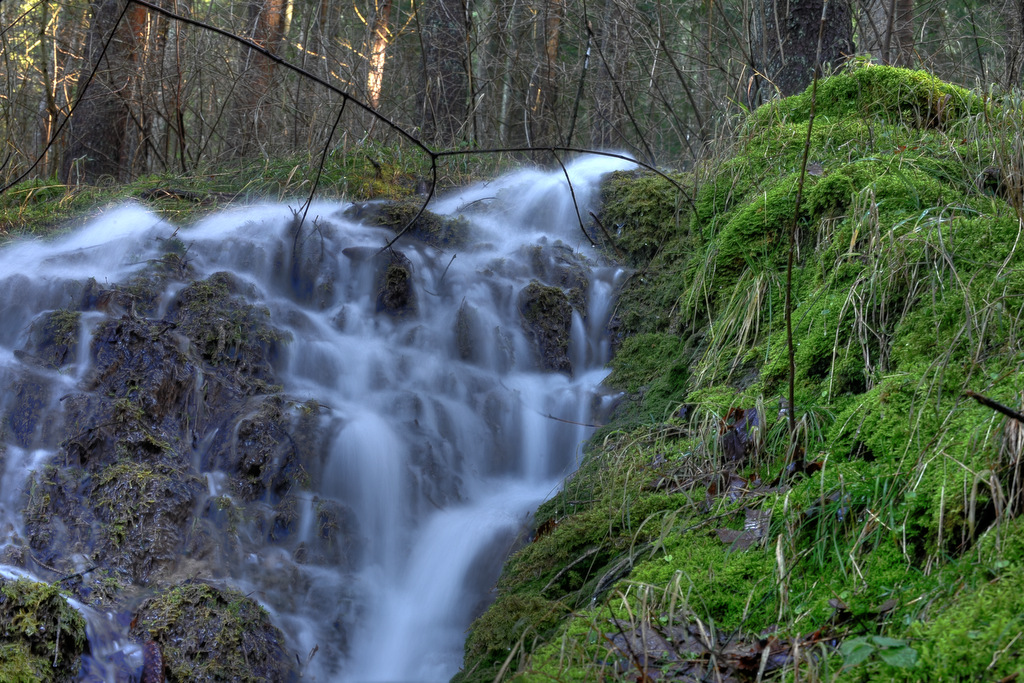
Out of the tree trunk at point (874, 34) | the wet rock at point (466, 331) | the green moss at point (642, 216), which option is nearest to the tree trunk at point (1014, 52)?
the tree trunk at point (874, 34)

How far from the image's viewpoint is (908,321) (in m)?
2.60

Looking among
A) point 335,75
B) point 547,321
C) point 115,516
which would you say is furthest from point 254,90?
point 115,516

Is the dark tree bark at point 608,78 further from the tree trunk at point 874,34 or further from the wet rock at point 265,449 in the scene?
the wet rock at point 265,449

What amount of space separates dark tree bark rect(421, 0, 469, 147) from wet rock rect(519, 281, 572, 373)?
3.20 metres

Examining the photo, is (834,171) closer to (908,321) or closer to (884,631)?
(908,321)

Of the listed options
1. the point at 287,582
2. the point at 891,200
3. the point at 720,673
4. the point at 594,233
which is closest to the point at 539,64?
the point at 594,233

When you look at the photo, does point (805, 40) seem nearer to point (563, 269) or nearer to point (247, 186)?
point (563, 269)

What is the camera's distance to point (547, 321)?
4.91m

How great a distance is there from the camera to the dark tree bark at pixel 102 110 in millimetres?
7211

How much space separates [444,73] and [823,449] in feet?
21.8

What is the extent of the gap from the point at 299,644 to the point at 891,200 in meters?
3.04

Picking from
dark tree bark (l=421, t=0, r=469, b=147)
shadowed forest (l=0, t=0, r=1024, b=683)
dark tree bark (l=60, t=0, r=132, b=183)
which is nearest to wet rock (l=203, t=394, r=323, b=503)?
shadowed forest (l=0, t=0, r=1024, b=683)

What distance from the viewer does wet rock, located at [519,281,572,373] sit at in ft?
15.8

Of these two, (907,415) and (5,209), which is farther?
(5,209)
